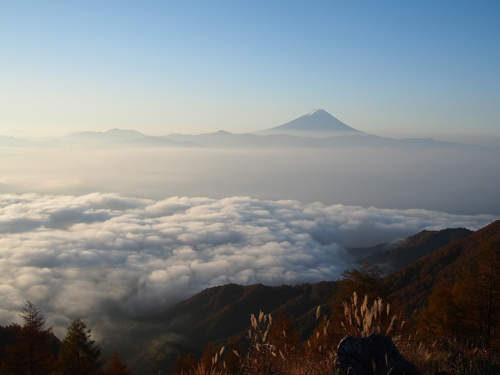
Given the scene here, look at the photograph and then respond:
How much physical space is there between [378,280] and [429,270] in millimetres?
88239

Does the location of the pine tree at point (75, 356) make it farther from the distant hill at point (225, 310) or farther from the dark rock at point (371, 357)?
the distant hill at point (225, 310)

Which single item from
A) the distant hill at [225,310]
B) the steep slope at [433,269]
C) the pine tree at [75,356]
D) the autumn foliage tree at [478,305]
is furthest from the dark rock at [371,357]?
the distant hill at [225,310]

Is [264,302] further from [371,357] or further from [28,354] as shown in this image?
[371,357]

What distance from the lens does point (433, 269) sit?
296 ft

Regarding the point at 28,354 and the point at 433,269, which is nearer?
the point at 28,354

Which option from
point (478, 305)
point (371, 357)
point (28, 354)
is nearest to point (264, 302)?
point (28, 354)

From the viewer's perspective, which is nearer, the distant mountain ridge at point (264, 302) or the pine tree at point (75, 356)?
the pine tree at point (75, 356)

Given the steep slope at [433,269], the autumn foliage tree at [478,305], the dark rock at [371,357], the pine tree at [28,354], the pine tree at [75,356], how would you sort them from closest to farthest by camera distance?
the dark rock at [371,357] < the autumn foliage tree at [478,305] < the pine tree at [28,354] < the pine tree at [75,356] < the steep slope at [433,269]

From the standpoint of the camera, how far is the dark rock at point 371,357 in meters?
4.03

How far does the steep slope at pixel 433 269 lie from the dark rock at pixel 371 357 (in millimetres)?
73073

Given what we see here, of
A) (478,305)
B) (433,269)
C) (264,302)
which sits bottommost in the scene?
(264,302)

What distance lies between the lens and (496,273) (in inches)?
622

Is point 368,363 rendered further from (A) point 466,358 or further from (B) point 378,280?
(B) point 378,280

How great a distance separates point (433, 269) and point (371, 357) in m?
103
